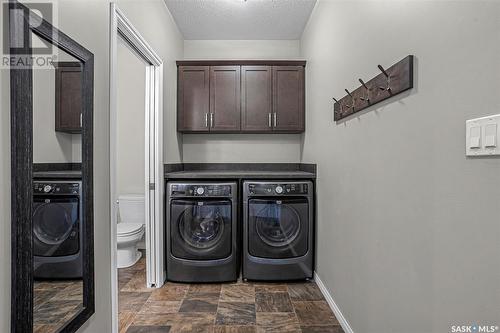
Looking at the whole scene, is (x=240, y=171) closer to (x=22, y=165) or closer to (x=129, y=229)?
(x=129, y=229)

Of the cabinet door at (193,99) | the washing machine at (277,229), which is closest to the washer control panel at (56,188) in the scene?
the washing machine at (277,229)

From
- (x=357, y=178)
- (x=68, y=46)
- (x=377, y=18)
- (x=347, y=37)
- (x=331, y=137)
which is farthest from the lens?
(x=331, y=137)

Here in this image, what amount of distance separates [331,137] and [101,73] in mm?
1678

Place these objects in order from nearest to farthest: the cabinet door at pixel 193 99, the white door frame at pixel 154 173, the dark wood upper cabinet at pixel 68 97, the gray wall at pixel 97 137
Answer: the gray wall at pixel 97 137
the dark wood upper cabinet at pixel 68 97
the white door frame at pixel 154 173
the cabinet door at pixel 193 99

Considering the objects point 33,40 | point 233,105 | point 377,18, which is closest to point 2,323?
point 33,40

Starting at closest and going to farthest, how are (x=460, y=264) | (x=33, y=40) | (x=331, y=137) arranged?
(x=460, y=264)
(x=33, y=40)
(x=331, y=137)

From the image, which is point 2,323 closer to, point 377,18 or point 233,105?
point 377,18

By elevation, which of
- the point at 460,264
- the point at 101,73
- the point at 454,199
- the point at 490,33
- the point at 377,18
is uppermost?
the point at 377,18

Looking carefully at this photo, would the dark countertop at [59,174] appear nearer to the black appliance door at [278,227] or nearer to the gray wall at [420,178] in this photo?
the gray wall at [420,178]

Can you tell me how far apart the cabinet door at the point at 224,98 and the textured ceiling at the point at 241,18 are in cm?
46

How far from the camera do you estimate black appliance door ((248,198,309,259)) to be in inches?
110

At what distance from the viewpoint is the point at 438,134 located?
1.02 metres

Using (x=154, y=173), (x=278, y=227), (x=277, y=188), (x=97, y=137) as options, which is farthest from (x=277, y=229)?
(x=97, y=137)

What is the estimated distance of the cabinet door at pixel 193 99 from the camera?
3312mm
